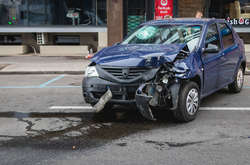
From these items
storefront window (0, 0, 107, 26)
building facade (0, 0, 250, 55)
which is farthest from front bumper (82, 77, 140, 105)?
storefront window (0, 0, 107, 26)

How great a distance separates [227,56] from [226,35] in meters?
0.54

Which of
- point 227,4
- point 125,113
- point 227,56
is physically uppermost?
point 227,4

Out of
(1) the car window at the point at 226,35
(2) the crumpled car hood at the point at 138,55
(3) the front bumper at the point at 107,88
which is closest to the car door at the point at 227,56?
(1) the car window at the point at 226,35

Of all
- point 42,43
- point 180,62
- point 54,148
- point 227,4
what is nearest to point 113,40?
point 42,43

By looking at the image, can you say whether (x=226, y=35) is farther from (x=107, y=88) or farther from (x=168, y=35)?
(x=107, y=88)

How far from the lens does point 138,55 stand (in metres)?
5.60

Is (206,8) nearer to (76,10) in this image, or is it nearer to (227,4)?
(227,4)

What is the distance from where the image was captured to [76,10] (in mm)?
18281

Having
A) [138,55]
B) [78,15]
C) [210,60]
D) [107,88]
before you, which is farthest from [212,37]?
[78,15]

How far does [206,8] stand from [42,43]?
8.60 m

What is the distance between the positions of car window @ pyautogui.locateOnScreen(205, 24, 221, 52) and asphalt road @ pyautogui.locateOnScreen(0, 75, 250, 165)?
1.22m

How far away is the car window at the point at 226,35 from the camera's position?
23.4ft

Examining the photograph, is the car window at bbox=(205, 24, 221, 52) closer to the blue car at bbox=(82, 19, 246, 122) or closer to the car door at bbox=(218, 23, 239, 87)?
the blue car at bbox=(82, 19, 246, 122)

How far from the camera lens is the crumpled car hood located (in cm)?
543
